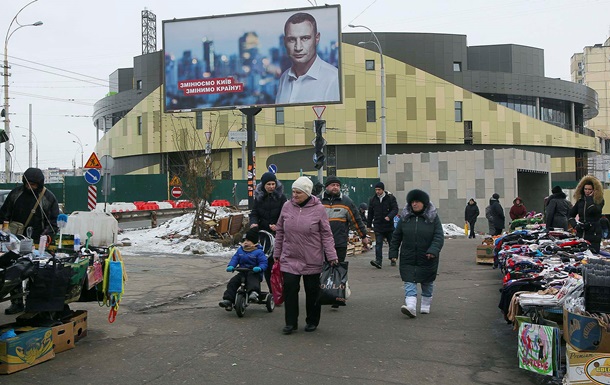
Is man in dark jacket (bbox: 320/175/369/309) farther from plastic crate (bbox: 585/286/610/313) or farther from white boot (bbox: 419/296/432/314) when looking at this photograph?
plastic crate (bbox: 585/286/610/313)

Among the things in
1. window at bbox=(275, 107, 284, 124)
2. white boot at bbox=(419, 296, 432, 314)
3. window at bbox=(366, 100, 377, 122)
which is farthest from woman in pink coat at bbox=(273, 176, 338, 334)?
window at bbox=(275, 107, 284, 124)

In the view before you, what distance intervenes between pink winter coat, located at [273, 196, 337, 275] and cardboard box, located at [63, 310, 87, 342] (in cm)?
227

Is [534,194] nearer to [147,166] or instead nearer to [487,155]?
[487,155]

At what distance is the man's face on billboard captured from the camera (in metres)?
21.2

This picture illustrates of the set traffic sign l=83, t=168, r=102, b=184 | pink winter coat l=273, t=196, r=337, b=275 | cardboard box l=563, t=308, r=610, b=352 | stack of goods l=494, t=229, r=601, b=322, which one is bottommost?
cardboard box l=563, t=308, r=610, b=352

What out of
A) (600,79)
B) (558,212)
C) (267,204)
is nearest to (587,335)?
(267,204)

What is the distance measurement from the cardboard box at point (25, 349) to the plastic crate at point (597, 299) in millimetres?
4834

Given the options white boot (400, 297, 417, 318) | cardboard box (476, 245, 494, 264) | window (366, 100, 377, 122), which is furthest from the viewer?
window (366, 100, 377, 122)

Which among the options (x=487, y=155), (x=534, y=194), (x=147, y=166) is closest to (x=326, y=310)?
(x=487, y=155)

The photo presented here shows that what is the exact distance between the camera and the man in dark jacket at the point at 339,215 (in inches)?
375

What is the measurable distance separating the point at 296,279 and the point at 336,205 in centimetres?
256

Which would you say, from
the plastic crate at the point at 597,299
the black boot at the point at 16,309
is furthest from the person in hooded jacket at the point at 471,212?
the plastic crate at the point at 597,299

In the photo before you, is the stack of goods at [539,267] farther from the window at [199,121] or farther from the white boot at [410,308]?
the window at [199,121]

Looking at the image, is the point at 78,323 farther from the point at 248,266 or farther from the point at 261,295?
the point at 261,295
